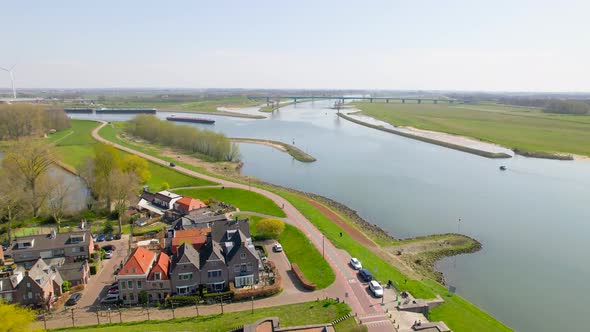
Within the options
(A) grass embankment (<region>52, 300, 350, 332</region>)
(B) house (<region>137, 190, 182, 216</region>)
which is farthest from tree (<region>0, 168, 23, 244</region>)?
(A) grass embankment (<region>52, 300, 350, 332</region>)

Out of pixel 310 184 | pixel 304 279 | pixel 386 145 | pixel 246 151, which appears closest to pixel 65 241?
pixel 304 279

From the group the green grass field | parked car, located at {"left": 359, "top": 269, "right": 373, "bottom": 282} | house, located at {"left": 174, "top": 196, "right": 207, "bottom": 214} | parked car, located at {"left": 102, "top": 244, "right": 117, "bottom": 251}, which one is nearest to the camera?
parked car, located at {"left": 359, "top": 269, "right": 373, "bottom": 282}

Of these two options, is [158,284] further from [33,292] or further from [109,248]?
[109,248]

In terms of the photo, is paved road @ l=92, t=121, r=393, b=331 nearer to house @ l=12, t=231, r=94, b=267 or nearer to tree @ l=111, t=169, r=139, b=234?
tree @ l=111, t=169, r=139, b=234

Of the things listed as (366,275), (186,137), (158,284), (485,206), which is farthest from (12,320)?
(186,137)

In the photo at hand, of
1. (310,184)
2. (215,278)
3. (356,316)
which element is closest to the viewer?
(356,316)

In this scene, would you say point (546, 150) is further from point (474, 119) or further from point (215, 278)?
point (215, 278)
